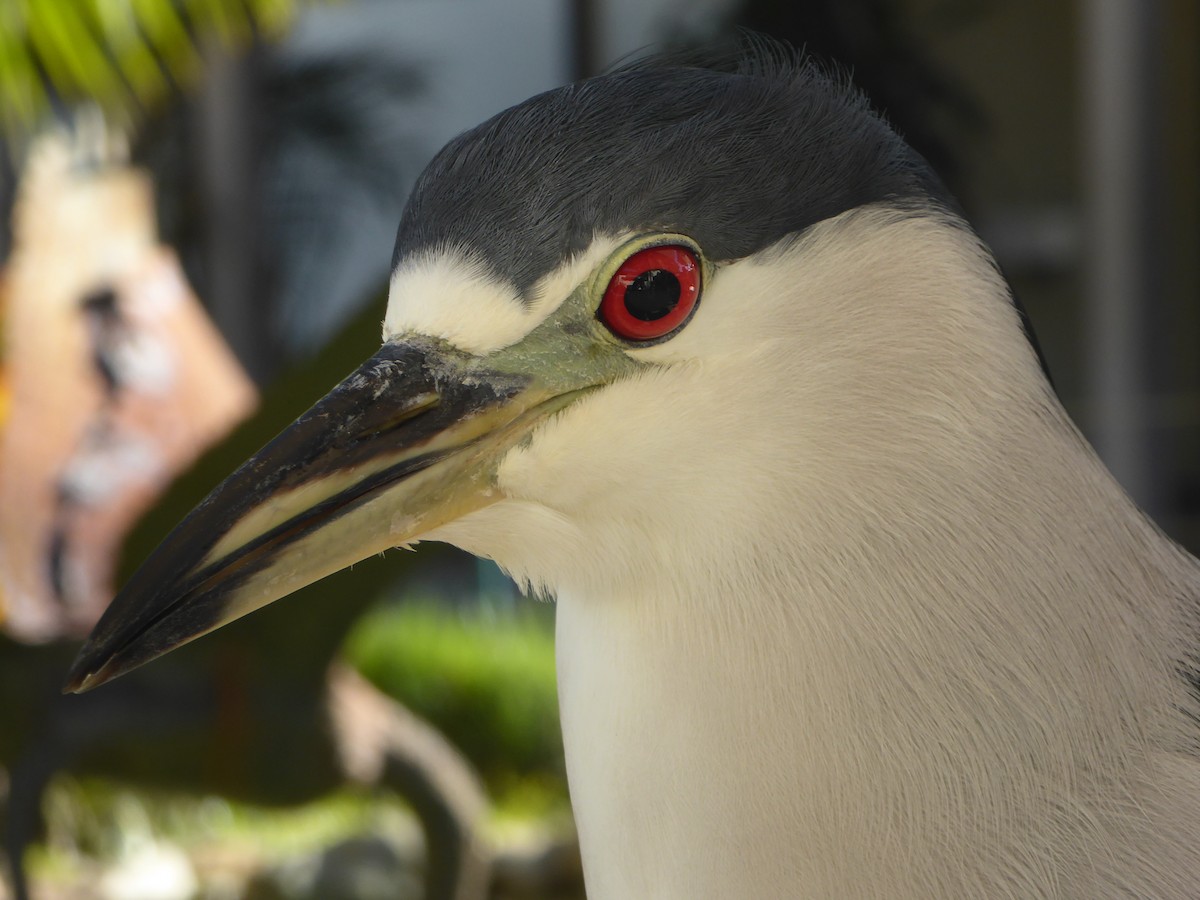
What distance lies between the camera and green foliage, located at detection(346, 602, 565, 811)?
4059 mm

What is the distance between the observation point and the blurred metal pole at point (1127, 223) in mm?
4277

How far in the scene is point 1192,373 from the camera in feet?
14.3

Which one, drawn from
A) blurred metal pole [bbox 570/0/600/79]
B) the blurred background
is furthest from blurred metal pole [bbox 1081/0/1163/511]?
blurred metal pole [bbox 570/0/600/79]

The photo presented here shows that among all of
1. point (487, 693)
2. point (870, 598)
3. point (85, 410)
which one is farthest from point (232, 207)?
point (870, 598)

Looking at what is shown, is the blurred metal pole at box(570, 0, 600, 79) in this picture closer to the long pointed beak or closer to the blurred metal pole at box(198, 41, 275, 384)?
the blurred metal pole at box(198, 41, 275, 384)

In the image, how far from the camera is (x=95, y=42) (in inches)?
134

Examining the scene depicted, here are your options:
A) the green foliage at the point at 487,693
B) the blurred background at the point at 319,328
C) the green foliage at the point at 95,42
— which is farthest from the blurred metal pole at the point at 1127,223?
the green foliage at the point at 95,42

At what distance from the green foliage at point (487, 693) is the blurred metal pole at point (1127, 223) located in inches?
81.3

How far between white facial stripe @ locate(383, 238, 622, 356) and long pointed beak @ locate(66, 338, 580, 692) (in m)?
0.01

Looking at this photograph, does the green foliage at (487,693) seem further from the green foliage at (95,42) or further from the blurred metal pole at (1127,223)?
the blurred metal pole at (1127,223)

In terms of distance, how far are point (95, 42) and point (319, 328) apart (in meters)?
2.09

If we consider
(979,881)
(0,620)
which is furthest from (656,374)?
(0,620)

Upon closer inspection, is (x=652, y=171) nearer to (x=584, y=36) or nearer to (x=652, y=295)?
(x=652, y=295)

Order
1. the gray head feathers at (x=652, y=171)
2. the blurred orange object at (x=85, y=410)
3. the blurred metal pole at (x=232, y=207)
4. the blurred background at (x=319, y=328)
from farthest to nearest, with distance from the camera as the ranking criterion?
1. the blurred metal pole at (x=232, y=207)
2. the blurred orange object at (x=85, y=410)
3. the blurred background at (x=319, y=328)
4. the gray head feathers at (x=652, y=171)
